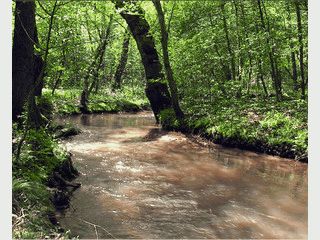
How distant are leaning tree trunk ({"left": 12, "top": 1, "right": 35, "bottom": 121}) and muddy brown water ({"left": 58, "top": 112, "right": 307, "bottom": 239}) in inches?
82.9

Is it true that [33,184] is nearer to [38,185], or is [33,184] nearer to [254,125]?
[38,185]

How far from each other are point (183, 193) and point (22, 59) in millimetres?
5595

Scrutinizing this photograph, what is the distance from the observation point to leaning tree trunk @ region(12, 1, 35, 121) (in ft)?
31.5

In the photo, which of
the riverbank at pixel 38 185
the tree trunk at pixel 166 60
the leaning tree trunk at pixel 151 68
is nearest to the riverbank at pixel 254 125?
the tree trunk at pixel 166 60

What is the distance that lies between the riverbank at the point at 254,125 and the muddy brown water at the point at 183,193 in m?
0.41

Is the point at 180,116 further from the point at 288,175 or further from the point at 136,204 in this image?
the point at 136,204

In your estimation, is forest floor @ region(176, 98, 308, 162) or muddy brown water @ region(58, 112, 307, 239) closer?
muddy brown water @ region(58, 112, 307, 239)

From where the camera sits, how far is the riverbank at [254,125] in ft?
34.6

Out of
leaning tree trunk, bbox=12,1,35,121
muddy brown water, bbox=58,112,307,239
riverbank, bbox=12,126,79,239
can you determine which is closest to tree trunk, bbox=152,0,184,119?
muddy brown water, bbox=58,112,307,239

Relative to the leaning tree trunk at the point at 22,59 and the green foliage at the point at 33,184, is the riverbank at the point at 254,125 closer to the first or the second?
the green foliage at the point at 33,184

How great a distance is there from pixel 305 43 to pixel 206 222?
29.1ft

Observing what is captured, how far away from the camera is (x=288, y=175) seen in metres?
9.01

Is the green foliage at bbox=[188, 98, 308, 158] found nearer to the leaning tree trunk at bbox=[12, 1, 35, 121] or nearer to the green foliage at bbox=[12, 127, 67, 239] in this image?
the green foliage at bbox=[12, 127, 67, 239]

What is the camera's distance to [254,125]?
11953 millimetres
